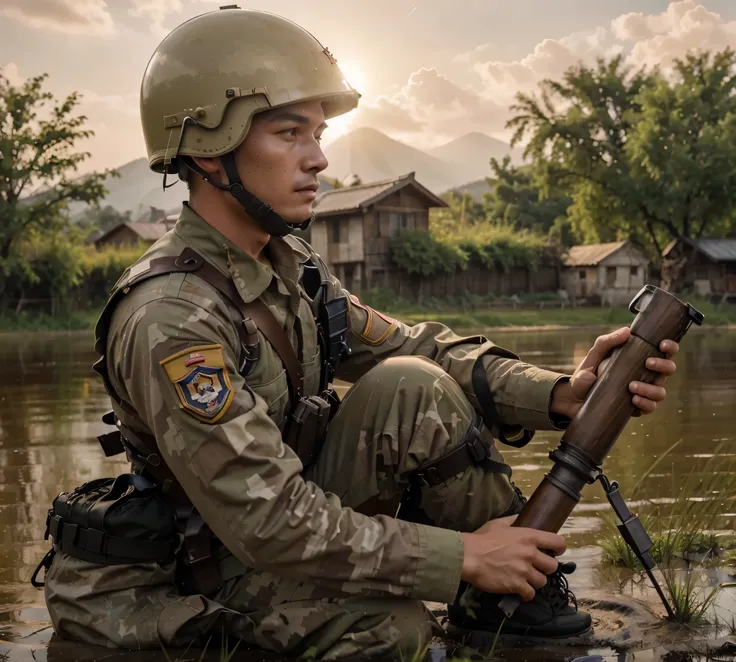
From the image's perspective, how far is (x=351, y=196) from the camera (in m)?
41.9

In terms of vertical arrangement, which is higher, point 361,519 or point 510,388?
point 510,388

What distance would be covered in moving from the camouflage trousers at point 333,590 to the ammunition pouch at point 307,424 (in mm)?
69

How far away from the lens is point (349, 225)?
135ft

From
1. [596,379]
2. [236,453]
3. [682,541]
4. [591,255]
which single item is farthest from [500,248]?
[236,453]

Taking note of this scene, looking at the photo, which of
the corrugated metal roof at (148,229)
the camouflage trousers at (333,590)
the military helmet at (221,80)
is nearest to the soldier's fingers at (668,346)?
the camouflage trousers at (333,590)

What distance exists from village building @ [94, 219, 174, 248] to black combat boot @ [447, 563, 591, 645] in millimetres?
54046

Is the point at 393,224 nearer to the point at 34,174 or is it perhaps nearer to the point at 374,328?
the point at 34,174

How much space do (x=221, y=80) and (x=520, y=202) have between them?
205 feet

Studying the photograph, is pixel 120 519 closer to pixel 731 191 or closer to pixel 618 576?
pixel 618 576

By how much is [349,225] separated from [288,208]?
38.5 meters

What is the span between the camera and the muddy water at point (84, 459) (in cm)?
318

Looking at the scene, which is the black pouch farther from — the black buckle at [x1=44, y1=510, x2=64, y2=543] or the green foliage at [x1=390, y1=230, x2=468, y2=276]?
the green foliage at [x1=390, y1=230, x2=468, y2=276]

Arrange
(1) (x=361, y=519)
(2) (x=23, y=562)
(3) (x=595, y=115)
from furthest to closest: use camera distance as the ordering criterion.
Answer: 1. (3) (x=595, y=115)
2. (2) (x=23, y=562)
3. (1) (x=361, y=519)

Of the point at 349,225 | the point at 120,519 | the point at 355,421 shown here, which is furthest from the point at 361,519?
the point at 349,225
